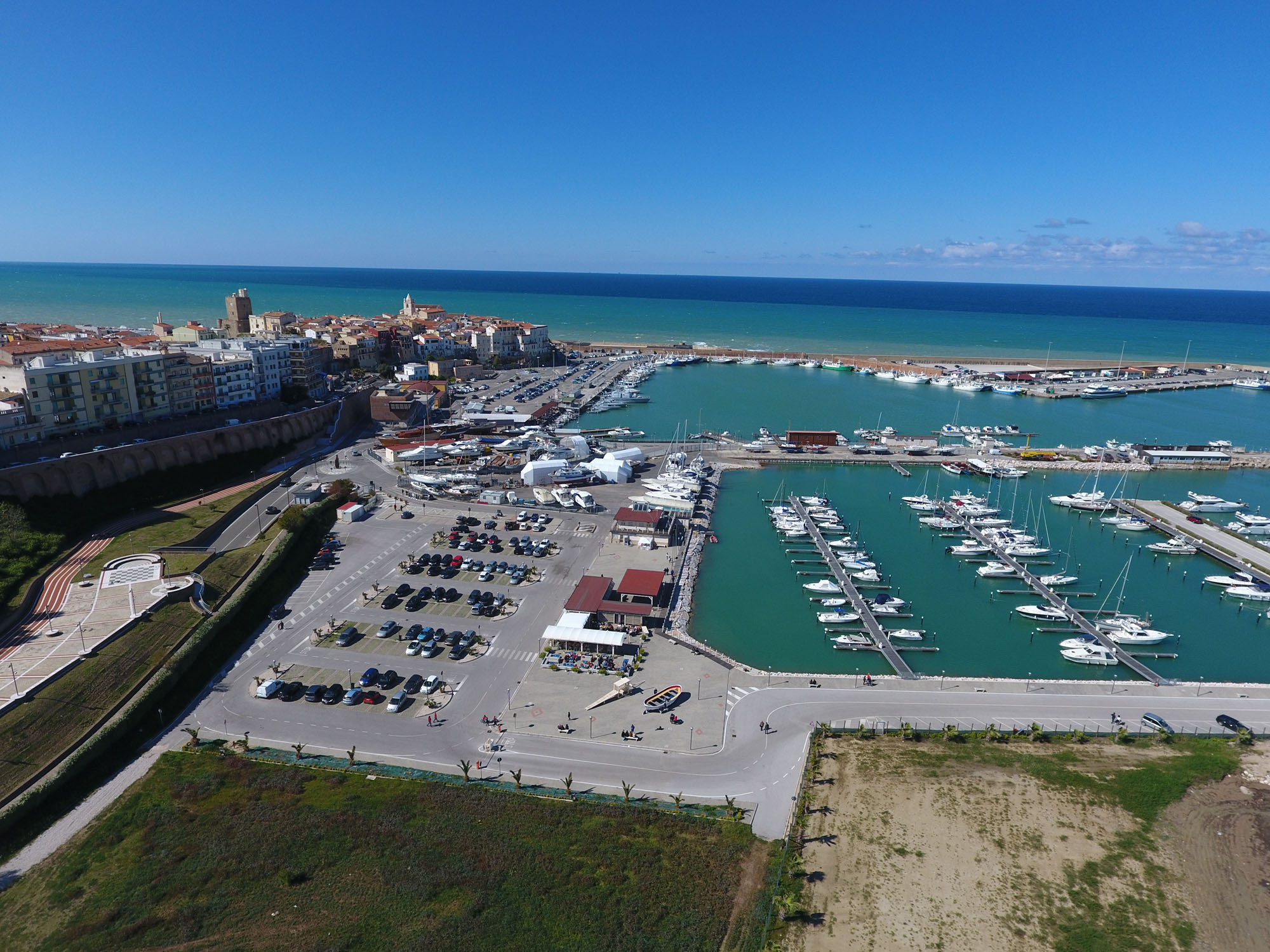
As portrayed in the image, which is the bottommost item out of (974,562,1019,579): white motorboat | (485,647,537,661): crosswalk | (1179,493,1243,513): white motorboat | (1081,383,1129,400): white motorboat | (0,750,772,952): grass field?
(0,750,772,952): grass field

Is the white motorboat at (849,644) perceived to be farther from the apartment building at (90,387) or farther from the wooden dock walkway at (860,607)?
the apartment building at (90,387)

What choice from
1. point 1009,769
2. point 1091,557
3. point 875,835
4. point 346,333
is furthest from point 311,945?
point 346,333

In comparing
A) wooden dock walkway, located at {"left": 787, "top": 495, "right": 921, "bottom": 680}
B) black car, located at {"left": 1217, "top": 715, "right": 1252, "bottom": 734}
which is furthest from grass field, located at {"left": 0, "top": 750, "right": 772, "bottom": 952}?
black car, located at {"left": 1217, "top": 715, "right": 1252, "bottom": 734}

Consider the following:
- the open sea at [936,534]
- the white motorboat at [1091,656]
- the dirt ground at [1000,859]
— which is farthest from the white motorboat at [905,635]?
the dirt ground at [1000,859]

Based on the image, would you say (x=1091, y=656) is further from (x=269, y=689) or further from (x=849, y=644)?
(x=269, y=689)

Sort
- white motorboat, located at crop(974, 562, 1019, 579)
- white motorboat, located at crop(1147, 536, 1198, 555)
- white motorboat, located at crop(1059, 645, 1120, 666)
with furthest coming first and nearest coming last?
white motorboat, located at crop(1147, 536, 1198, 555)
white motorboat, located at crop(974, 562, 1019, 579)
white motorboat, located at crop(1059, 645, 1120, 666)

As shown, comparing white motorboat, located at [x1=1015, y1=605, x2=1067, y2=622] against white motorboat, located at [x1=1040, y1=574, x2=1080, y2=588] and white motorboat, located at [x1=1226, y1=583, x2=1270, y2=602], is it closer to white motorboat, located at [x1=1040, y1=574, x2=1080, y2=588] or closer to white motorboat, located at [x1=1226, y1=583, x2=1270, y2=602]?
white motorboat, located at [x1=1040, y1=574, x2=1080, y2=588]
